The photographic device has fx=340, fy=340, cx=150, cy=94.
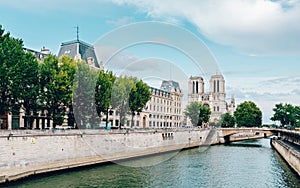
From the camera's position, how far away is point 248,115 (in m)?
144

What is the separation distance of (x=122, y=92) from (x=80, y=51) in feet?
63.3

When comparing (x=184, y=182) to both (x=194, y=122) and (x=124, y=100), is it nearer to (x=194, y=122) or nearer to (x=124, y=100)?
(x=124, y=100)

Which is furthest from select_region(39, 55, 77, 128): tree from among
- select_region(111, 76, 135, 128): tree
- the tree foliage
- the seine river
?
the seine river

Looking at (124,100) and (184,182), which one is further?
(124,100)

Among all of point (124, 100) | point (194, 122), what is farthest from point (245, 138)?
point (124, 100)

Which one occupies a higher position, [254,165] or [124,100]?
[124,100]

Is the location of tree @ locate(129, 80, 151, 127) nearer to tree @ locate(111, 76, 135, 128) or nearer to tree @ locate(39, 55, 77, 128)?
tree @ locate(111, 76, 135, 128)

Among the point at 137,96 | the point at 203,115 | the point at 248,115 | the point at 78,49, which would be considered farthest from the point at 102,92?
the point at 248,115

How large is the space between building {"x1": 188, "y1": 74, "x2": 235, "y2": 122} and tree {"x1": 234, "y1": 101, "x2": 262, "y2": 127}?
101 feet

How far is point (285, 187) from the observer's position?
36500 millimetres

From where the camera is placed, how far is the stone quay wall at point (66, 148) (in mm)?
36938

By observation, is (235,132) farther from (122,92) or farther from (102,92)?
(102,92)

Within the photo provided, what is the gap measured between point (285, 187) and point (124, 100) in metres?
38.0

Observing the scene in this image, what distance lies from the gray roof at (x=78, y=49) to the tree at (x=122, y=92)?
14108mm
